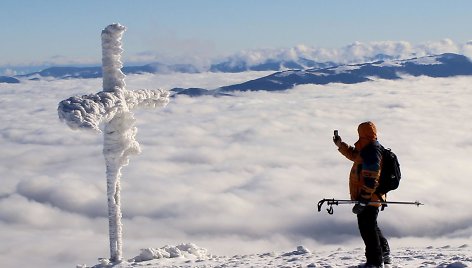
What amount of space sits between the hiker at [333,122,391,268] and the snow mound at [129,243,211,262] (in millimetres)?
7683

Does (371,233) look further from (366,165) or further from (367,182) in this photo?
(366,165)

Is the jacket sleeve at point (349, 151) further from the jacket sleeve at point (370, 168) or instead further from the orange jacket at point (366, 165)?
the jacket sleeve at point (370, 168)

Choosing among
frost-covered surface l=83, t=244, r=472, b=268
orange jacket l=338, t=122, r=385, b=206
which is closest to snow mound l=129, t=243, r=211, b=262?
frost-covered surface l=83, t=244, r=472, b=268

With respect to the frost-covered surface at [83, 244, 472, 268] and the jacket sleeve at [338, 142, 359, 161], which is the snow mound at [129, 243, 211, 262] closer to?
the frost-covered surface at [83, 244, 472, 268]

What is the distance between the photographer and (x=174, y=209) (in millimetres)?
175375

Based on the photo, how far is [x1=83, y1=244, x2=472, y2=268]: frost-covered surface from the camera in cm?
1164

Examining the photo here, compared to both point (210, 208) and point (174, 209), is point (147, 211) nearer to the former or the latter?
point (174, 209)

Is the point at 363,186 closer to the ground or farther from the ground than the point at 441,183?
farther from the ground

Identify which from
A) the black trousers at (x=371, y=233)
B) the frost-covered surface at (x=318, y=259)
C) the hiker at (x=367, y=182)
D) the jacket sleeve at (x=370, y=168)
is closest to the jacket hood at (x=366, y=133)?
the hiker at (x=367, y=182)

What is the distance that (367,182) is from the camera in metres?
9.38

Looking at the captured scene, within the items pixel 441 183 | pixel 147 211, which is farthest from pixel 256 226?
pixel 441 183

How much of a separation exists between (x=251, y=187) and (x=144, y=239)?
191ft

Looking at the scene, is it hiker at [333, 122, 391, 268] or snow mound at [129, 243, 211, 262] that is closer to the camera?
hiker at [333, 122, 391, 268]

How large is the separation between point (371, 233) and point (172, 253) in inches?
360
